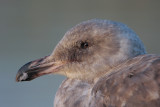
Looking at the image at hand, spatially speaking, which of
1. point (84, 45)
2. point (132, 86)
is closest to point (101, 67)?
point (84, 45)

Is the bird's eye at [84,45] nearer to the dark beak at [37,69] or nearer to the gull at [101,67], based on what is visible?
the gull at [101,67]

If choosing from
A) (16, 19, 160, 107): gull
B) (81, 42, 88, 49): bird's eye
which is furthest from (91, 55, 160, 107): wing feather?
(81, 42, 88, 49): bird's eye

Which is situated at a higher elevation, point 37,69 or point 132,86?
point 37,69

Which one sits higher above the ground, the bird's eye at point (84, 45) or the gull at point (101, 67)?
the bird's eye at point (84, 45)

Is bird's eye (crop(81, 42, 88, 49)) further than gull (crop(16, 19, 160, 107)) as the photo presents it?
Yes

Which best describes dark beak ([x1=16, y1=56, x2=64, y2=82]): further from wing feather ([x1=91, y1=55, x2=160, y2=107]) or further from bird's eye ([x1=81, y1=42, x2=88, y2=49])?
wing feather ([x1=91, y1=55, x2=160, y2=107])

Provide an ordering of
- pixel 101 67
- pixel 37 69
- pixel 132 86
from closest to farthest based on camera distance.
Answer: pixel 132 86, pixel 101 67, pixel 37 69

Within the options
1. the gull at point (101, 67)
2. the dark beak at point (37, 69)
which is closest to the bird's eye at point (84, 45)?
the gull at point (101, 67)

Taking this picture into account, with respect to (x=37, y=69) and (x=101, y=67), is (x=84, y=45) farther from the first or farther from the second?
(x=37, y=69)
